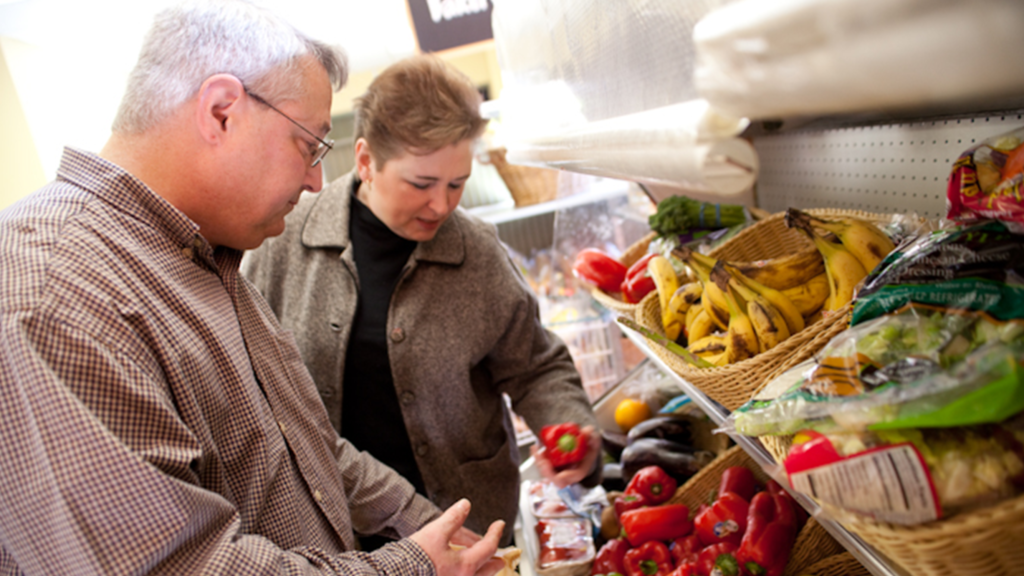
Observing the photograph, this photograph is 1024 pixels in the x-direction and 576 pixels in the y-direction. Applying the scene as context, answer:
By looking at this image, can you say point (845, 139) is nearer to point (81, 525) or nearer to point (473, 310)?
point (473, 310)

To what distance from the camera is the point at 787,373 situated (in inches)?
35.7

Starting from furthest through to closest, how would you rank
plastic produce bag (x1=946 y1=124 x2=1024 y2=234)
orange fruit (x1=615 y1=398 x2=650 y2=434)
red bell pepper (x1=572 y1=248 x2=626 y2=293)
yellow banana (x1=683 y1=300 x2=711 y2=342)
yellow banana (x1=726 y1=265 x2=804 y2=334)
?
1. orange fruit (x1=615 y1=398 x2=650 y2=434)
2. red bell pepper (x1=572 y1=248 x2=626 y2=293)
3. yellow banana (x1=683 y1=300 x2=711 y2=342)
4. yellow banana (x1=726 y1=265 x2=804 y2=334)
5. plastic produce bag (x1=946 y1=124 x2=1024 y2=234)

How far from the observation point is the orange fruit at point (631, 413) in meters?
2.60

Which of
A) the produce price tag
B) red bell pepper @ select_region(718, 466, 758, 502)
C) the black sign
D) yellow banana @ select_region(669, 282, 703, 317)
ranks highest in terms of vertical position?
the black sign

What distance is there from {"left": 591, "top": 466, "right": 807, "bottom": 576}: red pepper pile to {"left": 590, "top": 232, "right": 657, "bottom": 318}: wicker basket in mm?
588

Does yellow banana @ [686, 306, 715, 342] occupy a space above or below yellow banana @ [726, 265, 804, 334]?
below

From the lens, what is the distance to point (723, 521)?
176 cm

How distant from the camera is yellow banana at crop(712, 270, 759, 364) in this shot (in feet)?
3.91

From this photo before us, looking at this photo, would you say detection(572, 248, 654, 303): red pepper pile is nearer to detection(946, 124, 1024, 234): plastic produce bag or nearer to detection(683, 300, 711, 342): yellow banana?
detection(683, 300, 711, 342): yellow banana

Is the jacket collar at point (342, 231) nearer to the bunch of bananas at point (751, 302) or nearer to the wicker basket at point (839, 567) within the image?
the bunch of bananas at point (751, 302)

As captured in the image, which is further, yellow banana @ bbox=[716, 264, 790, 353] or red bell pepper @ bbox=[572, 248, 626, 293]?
red bell pepper @ bbox=[572, 248, 626, 293]

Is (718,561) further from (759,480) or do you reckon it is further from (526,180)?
(526,180)

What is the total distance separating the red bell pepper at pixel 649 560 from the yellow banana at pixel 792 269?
950mm

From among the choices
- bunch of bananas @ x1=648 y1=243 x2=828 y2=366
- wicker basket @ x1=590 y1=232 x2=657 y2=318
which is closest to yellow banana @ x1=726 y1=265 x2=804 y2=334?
bunch of bananas @ x1=648 y1=243 x2=828 y2=366
